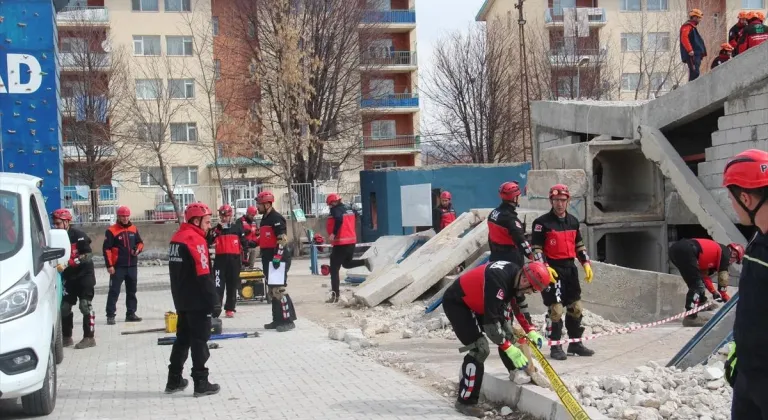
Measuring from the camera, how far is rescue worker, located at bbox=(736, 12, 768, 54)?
1462 centimetres

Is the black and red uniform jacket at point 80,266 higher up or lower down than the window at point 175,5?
lower down

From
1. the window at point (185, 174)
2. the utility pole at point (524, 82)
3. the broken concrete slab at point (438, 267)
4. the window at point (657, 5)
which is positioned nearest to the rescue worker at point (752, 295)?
the broken concrete slab at point (438, 267)

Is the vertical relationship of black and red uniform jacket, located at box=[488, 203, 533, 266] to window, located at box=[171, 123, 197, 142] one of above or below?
below

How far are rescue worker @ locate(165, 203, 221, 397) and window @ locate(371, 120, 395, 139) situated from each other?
44.4m

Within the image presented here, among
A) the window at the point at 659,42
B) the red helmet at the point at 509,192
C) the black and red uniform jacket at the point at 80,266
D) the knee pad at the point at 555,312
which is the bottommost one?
the knee pad at the point at 555,312

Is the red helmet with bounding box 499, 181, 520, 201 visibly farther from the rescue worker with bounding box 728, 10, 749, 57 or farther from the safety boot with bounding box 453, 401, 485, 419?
Result: the rescue worker with bounding box 728, 10, 749, 57

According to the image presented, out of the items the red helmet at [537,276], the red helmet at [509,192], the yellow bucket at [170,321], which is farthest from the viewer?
the yellow bucket at [170,321]

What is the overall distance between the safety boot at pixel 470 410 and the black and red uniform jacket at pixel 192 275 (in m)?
2.37

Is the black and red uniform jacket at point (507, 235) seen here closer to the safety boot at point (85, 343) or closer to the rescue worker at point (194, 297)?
the rescue worker at point (194, 297)

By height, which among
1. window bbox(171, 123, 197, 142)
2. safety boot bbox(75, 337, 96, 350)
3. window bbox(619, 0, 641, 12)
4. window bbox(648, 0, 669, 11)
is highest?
window bbox(619, 0, 641, 12)

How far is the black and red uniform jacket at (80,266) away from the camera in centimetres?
1096

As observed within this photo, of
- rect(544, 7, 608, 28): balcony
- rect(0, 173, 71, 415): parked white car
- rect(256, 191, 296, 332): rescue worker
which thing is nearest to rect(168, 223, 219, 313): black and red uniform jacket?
rect(0, 173, 71, 415): parked white car

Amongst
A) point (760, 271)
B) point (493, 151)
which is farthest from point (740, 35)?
point (493, 151)

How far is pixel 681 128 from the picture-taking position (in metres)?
15.4
